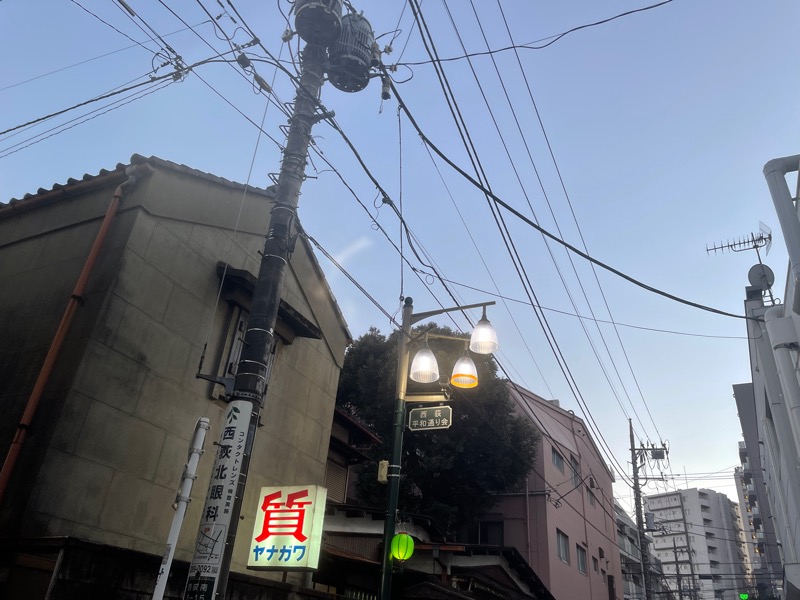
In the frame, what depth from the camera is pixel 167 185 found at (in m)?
11.3

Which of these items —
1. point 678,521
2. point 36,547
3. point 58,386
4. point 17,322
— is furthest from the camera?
point 678,521

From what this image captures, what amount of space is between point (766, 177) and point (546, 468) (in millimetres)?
24749

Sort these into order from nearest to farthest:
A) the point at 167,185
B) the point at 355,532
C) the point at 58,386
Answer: the point at 58,386 → the point at 167,185 → the point at 355,532

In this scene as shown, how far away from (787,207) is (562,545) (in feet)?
89.3

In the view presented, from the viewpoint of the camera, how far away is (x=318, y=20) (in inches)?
330

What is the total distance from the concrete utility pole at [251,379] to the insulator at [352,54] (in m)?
0.29

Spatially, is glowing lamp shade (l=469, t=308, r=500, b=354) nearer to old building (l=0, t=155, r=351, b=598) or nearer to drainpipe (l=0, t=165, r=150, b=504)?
old building (l=0, t=155, r=351, b=598)

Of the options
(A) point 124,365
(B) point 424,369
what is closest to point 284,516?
(A) point 124,365

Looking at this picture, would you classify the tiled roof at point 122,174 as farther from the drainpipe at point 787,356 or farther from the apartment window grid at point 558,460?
the apartment window grid at point 558,460

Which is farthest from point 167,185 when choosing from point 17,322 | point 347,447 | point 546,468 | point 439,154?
point 546,468

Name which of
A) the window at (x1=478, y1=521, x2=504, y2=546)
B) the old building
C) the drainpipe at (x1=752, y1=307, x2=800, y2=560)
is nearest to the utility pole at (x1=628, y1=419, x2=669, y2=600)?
the window at (x1=478, y1=521, x2=504, y2=546)

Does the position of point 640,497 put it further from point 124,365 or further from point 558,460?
point 124,365

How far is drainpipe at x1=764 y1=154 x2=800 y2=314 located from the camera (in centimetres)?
953

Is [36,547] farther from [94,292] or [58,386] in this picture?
[94,292]
